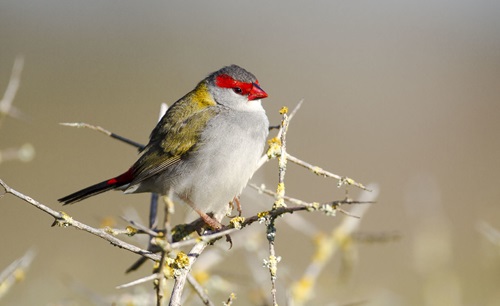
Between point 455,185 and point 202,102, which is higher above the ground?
point 202,102

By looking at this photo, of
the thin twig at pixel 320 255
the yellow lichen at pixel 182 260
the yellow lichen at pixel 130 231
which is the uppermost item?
the yellow lichen at pixel 130 231

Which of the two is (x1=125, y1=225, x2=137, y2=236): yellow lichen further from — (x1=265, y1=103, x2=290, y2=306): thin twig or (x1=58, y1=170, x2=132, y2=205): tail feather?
(x1=58, y1=170, x2=132, y2=205): tail feather

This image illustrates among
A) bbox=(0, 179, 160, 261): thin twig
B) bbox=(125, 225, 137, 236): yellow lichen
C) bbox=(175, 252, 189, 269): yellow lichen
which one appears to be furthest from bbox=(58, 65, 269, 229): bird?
bbox=(0, 179, 160, 261): thin twig

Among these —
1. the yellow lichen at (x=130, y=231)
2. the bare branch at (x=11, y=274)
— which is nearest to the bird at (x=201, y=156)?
the bare branch at (x=11, y=274)

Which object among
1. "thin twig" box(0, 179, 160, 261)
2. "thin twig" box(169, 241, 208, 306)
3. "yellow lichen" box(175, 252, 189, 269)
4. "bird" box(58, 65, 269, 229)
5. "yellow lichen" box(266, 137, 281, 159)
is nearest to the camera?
"thin twig" box(0, 179, 160, 261)

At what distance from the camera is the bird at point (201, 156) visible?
416 centimetres

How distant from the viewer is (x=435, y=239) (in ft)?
13.3

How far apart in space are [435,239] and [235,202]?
1212 mm

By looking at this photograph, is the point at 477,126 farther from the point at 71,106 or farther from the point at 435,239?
the point at 435,239

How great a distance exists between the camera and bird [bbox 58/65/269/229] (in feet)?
13.6

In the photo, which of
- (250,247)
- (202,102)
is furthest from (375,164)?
(250,247)

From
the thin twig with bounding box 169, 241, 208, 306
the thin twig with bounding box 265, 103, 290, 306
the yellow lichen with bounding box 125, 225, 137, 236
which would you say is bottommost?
the thin twig with bounding box 169, 241, 208, 306

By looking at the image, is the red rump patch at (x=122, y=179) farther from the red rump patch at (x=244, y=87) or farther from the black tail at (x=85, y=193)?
the red rump patch at (x=244, y=87)

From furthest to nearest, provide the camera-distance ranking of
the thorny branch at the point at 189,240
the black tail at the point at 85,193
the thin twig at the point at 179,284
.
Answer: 1. the black tail at the point at 85,193
2. the thin twig at the point at 179,284
3. the thorny branch at the point at 189,240
